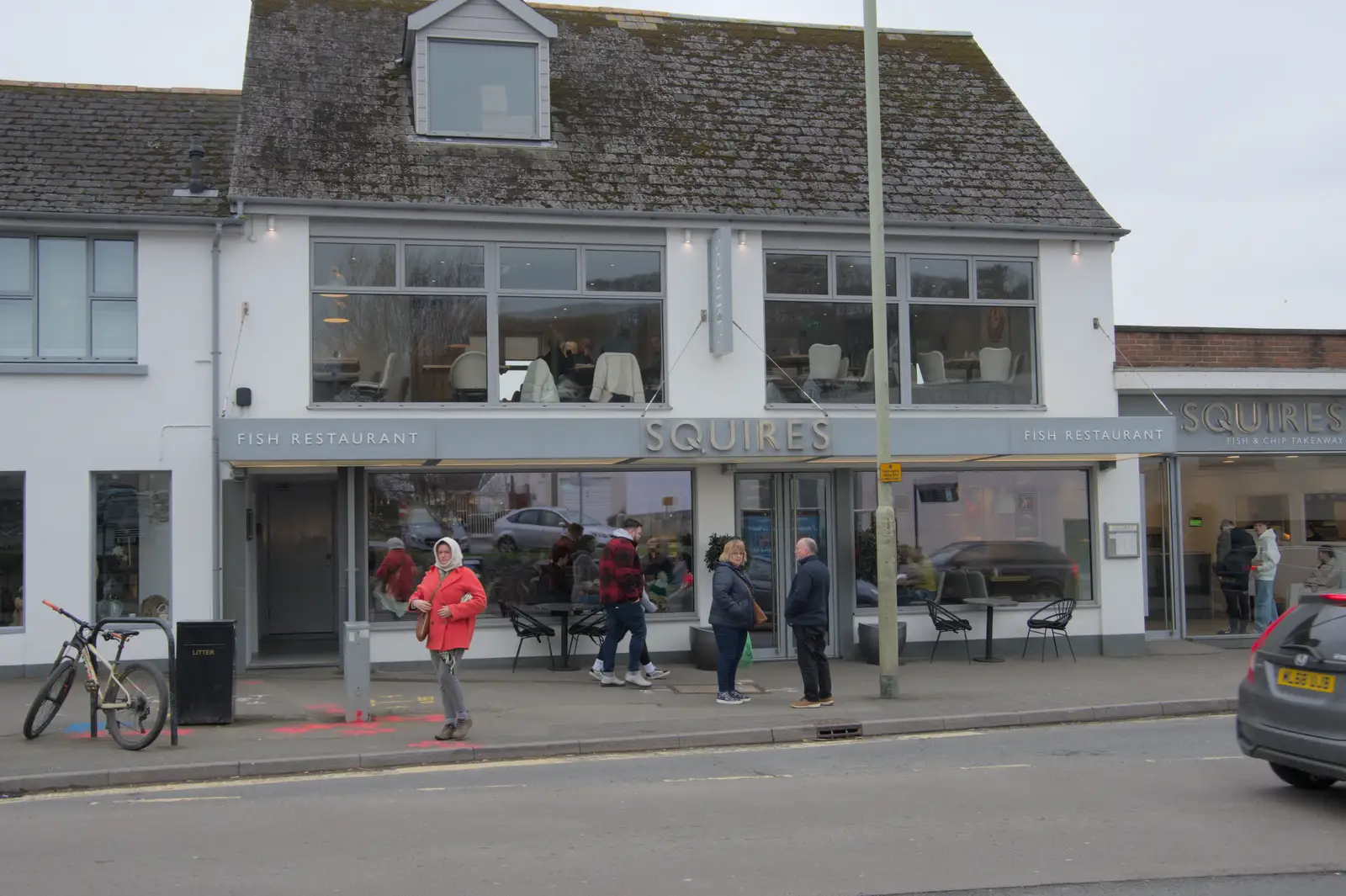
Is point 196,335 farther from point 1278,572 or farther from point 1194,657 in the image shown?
point 1278,572

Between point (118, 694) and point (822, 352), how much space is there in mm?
9569

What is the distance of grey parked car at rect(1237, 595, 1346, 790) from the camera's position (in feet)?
26.9

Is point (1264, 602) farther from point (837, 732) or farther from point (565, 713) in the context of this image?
point (565, 713)

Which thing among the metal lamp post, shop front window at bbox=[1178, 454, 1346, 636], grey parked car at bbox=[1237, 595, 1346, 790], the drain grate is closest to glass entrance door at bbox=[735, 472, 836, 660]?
the metal lamp post

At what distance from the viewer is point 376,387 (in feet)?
51.5

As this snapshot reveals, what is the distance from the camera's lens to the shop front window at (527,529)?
1573 cm

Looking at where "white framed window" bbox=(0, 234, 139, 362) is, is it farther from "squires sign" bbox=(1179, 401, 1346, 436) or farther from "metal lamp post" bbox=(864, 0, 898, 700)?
"squires sign" bbox=(1179, 401, 1346, 436)

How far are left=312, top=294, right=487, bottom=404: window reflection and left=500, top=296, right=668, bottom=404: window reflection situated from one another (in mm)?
408

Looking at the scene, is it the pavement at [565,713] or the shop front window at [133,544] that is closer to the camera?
the pavement at [565,713]

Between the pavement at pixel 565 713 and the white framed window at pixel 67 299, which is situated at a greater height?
the white framed window at pixel 67 299

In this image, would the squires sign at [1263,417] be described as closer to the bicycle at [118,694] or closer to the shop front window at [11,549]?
the bicycle at [118,694]

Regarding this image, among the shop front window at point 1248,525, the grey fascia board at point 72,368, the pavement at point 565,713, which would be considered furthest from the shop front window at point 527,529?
the shop front window at point 1248,525

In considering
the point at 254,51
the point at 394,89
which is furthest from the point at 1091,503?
the point at 254,51

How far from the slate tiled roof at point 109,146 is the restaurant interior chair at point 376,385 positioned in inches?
104
